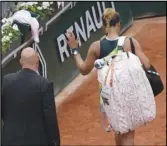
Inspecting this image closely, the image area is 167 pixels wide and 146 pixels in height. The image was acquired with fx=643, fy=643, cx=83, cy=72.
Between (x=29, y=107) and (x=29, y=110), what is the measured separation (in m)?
0.03

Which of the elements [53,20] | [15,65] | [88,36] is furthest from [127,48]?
[88,36]

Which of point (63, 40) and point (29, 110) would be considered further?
point (63, 40)

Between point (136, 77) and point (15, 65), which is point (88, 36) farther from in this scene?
point (136, 77)

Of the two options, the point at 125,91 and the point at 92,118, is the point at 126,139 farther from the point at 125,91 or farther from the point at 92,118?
the point at 92,118

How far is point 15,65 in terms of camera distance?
27.6ft

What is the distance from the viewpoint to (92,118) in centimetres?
867

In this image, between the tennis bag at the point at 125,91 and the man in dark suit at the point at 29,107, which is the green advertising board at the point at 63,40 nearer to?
the man in dark suit at the point at 29,107

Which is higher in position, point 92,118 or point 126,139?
point 126,139

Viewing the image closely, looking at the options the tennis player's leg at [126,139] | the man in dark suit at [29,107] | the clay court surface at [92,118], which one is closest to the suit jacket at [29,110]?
the man in dark suit at [29,107]

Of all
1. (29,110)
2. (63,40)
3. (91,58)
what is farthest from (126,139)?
(63,40)

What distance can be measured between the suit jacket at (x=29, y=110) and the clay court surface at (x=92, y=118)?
2.47 m

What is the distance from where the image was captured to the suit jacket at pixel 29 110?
17.7 ft

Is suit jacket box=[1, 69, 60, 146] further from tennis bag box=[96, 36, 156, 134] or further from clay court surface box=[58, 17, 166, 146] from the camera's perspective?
clay court surface box=[58, 17, 166, 146]

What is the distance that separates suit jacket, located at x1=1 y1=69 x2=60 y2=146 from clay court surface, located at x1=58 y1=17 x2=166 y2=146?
8.09 ft
